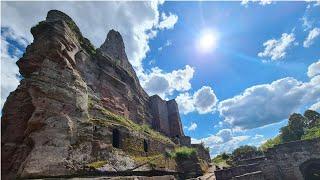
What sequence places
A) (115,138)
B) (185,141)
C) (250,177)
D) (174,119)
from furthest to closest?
(174,119) < (185,141) < (115,138) < (250,177)

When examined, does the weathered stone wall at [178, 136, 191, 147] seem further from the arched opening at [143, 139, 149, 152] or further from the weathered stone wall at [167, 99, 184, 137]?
the arched opening at [143, 139, 149, 152]

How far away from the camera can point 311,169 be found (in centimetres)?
1808

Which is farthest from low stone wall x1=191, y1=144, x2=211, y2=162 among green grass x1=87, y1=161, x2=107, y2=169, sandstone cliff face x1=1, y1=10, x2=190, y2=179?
green grass x1=87, y1=161, x2=107, y2=169

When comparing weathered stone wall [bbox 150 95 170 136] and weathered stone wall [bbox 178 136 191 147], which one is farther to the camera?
weathered stone wall [bbox 150 95 170 136]

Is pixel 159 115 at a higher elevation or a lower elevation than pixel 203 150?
higher

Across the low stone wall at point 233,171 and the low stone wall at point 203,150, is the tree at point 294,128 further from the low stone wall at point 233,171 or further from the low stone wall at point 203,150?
the low stone wall at point 233,171

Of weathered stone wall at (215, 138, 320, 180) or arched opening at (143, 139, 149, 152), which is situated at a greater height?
arched opening at (143, 139, 149, 152)

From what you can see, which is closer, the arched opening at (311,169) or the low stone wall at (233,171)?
the low stone wall at (233,171)

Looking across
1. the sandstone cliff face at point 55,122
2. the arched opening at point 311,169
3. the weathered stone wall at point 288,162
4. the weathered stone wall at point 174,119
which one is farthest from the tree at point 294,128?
the sandstone cliff face at point 55,122

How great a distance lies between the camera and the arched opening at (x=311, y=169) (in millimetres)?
17203

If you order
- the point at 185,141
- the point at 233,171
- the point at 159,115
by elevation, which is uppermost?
the point at 159,115

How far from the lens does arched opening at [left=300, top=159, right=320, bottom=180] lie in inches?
677

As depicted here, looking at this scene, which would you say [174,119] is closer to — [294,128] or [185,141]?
[185,141]

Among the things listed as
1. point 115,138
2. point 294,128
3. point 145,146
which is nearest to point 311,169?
point 145,146
